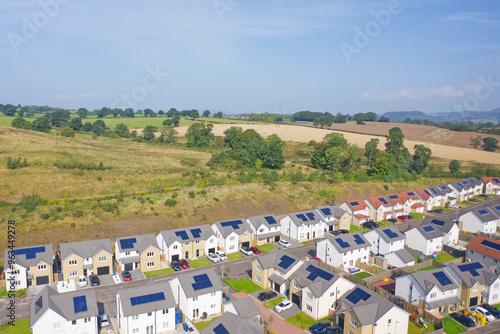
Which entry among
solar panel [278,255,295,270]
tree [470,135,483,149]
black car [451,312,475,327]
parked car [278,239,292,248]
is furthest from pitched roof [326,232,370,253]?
tree [470,135,483,149]

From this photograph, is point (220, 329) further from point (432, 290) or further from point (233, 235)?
point (233, 235)

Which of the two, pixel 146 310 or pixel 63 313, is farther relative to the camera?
pixel 146 310

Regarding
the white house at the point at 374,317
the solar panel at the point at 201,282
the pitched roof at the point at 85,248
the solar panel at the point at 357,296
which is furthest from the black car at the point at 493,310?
the pitched roof at the point at 85,248

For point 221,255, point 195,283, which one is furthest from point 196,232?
point 195,283

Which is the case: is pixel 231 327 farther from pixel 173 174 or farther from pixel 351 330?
pixel 173 174

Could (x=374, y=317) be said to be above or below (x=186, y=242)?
above

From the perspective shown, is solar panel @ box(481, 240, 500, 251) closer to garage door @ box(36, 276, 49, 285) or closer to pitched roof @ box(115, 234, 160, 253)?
pitched roof @ box(115, 234, 160, 253)

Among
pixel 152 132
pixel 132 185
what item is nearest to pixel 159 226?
pixel 132 185
